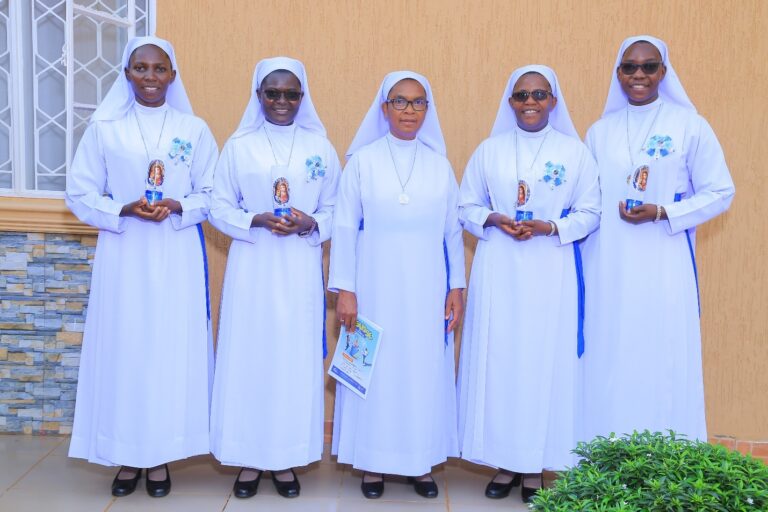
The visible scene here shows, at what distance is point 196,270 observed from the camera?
4258 mm

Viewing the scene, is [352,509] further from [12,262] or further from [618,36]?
[618,36]

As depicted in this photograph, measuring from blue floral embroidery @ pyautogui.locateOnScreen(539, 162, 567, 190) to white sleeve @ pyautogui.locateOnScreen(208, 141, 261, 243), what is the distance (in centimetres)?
153

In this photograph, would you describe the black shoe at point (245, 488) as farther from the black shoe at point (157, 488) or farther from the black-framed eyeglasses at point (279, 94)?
the black-framed eyeglasses at point (279, 94)

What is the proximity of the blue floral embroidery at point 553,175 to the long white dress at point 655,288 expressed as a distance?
0.27 metres

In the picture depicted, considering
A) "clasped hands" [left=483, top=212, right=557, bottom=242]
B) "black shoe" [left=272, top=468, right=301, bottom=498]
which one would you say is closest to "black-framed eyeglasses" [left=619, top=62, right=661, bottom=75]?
"clasped hands" [left=483, top=212, right=557, bottom=242]

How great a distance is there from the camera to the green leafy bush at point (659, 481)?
191 centimetres

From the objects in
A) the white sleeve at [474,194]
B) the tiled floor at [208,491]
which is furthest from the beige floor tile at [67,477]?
the white sleeve at [474,194]

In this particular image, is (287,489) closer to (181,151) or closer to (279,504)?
(279,504)

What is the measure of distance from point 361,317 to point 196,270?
903 mm

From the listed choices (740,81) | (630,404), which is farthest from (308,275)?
(740,81)

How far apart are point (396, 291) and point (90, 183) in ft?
5.50

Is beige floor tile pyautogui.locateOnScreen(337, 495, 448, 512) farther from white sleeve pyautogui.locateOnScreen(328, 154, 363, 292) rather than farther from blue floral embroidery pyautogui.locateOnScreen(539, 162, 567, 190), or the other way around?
blue floral embroidery pyautogui.locateOnScreen(539, 162, 567, 190)

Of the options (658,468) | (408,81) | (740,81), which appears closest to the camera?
(658,468)

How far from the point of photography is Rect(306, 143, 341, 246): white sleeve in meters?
4.25
